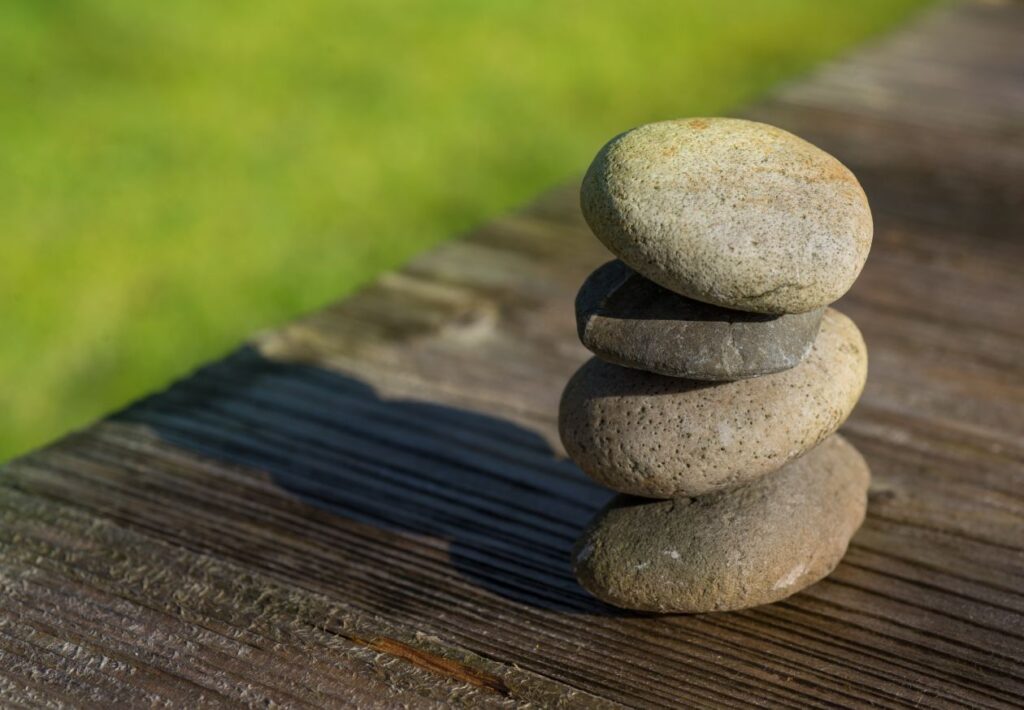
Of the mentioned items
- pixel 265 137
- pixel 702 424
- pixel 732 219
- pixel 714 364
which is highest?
pixel 732 219

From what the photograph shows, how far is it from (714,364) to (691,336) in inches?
2.8

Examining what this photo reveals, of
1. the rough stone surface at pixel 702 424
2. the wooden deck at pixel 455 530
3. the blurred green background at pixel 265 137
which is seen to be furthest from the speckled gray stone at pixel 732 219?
the blurred green background at pixel 265 137

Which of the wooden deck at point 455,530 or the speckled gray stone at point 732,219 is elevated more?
the speckled gray stone at point 732,219

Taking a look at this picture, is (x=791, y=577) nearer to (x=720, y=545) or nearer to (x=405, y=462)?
(x=720, y=545)

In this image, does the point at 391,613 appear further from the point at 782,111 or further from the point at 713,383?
the point at 782,111

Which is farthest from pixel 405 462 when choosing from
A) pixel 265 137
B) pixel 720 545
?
pixel 265 137

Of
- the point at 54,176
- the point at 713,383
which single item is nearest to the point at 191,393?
the point at 713,383

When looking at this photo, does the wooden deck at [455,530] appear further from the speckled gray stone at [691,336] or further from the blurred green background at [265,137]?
the blurred green background at [265,137]

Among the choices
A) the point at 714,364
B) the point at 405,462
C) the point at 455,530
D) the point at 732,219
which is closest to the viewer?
the point at 732,219

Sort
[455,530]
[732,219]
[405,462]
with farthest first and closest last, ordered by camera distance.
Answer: [405,462], [455,530], [732,219]

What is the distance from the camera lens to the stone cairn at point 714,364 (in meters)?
2.34

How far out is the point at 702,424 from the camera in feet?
8.21

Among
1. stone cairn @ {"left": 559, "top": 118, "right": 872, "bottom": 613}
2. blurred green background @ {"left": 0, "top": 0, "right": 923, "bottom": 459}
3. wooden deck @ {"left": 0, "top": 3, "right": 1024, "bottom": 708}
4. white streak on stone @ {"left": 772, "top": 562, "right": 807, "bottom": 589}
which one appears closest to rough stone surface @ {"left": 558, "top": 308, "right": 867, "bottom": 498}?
stone cairn @ {"left": 559, "top": 118, "right": 872, "bottom": 613}

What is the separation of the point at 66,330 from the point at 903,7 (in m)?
7.90
